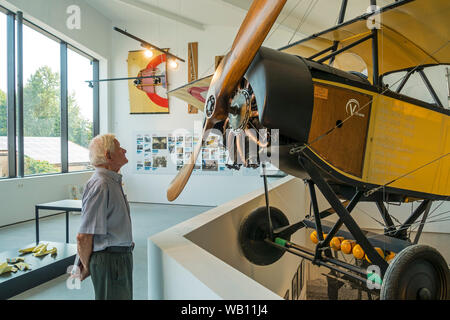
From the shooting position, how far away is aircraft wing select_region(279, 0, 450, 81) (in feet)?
6.87

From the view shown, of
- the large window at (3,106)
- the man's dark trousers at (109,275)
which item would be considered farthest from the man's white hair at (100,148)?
the large window at (3,106)

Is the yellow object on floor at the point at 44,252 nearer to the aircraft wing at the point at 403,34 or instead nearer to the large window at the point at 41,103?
the aircraft wing at the point at 403,34

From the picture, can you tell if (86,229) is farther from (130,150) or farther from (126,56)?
(126,56)

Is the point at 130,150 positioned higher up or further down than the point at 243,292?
higher up

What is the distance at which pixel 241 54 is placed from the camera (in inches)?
67.8

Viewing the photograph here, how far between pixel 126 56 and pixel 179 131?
2761mm

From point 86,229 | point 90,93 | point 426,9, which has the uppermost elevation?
point 90,93

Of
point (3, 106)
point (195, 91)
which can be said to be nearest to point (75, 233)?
point (3, 106)

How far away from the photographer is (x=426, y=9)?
210 cm

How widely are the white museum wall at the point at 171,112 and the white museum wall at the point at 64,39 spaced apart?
324mm

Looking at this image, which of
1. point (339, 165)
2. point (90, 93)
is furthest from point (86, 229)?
point (90, 93)

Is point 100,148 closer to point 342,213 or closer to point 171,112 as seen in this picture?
point 342,213

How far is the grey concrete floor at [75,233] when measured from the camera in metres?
2.65

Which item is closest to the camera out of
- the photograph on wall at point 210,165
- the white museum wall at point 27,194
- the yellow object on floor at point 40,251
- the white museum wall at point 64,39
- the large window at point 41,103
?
the yellow object on floor at point 40,251
